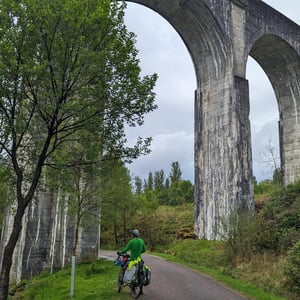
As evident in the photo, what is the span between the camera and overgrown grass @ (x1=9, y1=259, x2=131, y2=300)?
767 centimetres

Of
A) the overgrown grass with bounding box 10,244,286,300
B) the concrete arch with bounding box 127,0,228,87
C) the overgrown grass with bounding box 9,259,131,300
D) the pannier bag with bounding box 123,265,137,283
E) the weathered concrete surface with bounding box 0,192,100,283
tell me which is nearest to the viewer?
the pannier bag with bounding box 123,265,137,283

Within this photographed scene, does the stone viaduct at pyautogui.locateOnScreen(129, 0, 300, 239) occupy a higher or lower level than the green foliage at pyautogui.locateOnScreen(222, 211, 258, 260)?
higher

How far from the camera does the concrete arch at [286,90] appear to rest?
76.0ft

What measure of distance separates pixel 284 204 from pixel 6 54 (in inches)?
469

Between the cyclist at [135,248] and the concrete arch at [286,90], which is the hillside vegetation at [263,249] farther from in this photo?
the concrete arch at [286,90]

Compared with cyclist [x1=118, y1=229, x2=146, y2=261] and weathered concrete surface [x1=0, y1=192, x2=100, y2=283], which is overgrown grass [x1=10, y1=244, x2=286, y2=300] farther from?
cyclist [x1=118, y1=229, x2=146, y2=261]

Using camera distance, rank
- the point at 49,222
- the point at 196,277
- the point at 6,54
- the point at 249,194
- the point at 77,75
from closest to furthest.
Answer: the point at 6,54, the point at 77,75, the point at 196,277, the point at 49,222, the point at 249,194

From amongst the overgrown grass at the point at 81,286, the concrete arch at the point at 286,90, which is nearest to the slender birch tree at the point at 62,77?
the overgrown grass at the point at 81,286

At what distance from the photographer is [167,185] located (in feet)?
174

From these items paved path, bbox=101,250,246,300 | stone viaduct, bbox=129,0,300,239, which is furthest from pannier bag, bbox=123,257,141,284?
stone viaduct, bbox=129,0,300,239

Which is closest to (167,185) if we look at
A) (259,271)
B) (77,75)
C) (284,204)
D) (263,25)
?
(263,25)

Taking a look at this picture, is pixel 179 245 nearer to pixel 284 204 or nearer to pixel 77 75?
pixel 284 204

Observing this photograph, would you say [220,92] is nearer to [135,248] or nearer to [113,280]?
[113,280]

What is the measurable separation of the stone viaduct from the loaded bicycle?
8.99 m
